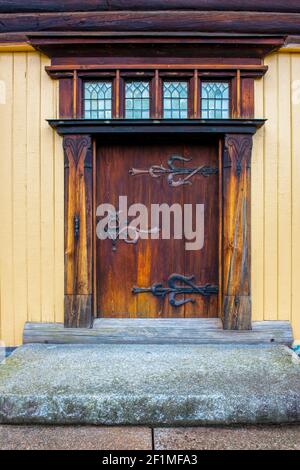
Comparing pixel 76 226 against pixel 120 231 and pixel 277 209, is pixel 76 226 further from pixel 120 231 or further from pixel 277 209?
pixel 277 209

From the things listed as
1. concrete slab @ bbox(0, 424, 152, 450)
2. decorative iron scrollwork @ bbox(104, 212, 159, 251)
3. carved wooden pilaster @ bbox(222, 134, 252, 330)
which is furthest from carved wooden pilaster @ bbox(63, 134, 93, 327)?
carved wooden pilaster @ bbox(222, 134, 252, 330)

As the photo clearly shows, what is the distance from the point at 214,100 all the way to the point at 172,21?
0.81m

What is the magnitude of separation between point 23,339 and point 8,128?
2.05 metres

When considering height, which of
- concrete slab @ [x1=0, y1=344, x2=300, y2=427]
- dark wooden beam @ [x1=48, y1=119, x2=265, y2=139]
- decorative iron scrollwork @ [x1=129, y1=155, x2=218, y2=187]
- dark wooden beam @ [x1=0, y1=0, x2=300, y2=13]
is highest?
dark wooden beam @ [x1=0, y1=0, x2=300, y2=13]

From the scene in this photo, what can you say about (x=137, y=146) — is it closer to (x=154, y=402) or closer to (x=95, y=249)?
(x=95, y=249)

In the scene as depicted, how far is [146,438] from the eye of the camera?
229cm

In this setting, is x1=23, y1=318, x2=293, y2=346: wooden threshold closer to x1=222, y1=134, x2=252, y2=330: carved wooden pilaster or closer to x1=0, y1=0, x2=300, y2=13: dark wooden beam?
x1=222, y1=134, x2=252, y2=330: carved wooden pilaster

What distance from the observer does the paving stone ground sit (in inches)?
87.0

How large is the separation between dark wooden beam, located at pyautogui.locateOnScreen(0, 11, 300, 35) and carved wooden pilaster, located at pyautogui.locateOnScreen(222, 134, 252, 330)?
103cm

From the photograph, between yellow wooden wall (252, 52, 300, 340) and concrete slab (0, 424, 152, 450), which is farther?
yellow wooden wall (252, 52, 300, 340)

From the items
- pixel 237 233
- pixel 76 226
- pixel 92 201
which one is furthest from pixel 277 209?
pixel 76 226

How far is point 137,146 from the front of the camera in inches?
141
